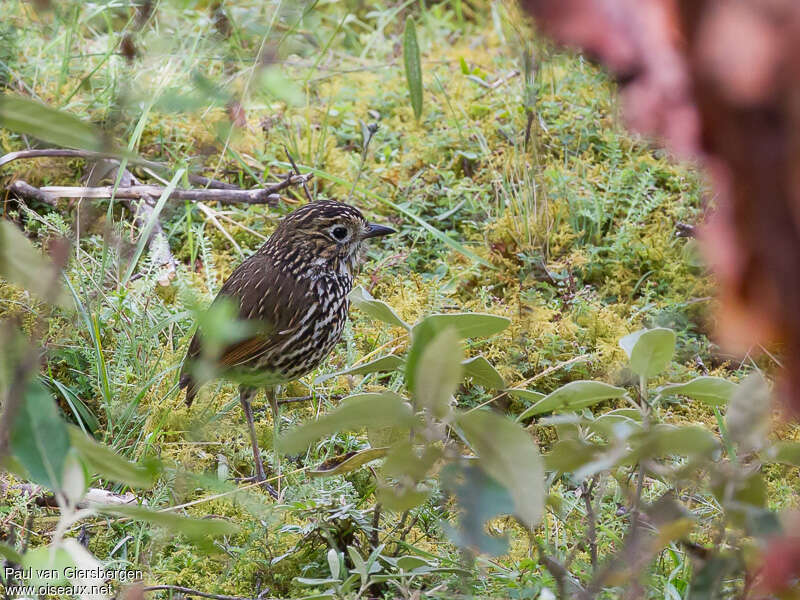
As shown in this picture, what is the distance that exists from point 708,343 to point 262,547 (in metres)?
2.36

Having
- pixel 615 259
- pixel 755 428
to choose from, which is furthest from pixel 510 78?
pixel 755 428

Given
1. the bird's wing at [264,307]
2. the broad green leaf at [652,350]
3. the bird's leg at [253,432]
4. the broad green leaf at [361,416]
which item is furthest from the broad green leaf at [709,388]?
the bird's wing at [264,307]

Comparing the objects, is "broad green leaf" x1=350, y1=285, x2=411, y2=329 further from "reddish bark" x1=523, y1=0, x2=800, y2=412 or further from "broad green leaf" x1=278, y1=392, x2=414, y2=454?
"reddish bark" x1=523, y1=0, x2=800, y2=412

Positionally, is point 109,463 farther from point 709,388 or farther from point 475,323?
point 709,388

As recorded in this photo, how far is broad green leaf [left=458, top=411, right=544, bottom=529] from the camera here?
1.46 metres

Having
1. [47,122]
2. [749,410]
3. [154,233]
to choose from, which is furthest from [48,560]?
[154,233]

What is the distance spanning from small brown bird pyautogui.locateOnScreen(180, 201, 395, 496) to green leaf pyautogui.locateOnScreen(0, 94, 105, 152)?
2267 mm

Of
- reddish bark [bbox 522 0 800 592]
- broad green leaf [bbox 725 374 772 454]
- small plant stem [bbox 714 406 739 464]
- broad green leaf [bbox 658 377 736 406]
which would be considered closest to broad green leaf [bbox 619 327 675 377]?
broad green leaf [bbox 658 377 736 406]

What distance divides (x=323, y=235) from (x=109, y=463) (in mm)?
2794

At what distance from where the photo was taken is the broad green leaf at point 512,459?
1.46 metres

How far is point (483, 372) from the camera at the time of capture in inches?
86.7

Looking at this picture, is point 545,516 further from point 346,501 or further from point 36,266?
point 36,266

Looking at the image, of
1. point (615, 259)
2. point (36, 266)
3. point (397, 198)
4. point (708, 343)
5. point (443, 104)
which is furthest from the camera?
point (443, 104)

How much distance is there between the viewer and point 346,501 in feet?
9.89
